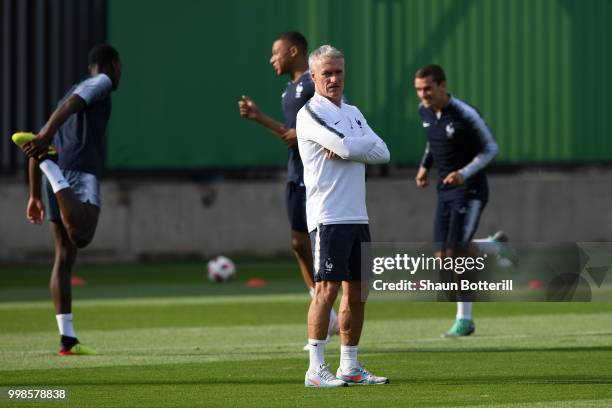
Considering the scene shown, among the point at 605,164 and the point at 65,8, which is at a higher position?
the point at 65,8

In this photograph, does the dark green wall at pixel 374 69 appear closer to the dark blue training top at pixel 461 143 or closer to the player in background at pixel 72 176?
the dark blue training top at pixel 461 143

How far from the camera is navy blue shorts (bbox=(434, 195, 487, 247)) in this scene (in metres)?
12.3

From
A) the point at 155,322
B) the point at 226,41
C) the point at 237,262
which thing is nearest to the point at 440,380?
the point at 155,322

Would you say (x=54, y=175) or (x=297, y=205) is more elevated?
(x=54, y=175)

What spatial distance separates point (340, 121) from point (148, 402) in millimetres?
2078

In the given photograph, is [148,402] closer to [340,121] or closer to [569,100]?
[340,121]

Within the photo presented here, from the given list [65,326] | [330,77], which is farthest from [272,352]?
[330,77]

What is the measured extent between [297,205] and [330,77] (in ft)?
9.14

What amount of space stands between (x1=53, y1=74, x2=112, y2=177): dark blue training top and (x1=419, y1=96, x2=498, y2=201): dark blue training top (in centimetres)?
312

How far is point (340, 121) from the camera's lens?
871 centimetres

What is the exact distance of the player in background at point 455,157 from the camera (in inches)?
481

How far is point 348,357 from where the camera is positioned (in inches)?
347

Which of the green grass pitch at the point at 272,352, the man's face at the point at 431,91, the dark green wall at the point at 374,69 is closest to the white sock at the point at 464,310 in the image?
the green grass pitch at the point at 272,352

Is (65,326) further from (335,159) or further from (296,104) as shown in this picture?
(335,159)
